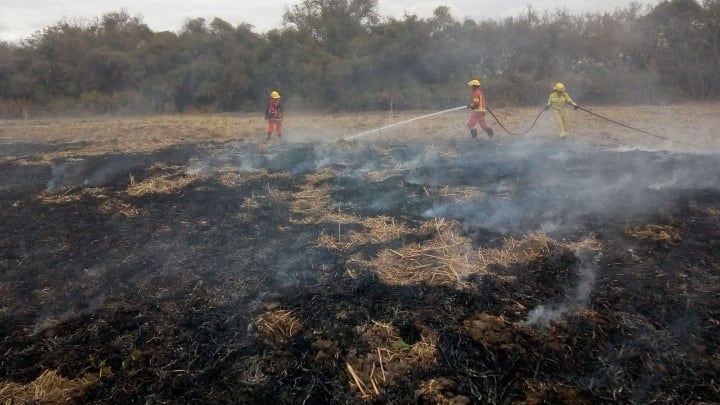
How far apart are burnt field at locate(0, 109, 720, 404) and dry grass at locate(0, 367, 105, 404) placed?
14 millimetres

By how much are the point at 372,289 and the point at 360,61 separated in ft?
65.2

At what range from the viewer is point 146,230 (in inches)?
258

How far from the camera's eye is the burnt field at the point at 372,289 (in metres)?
3.35

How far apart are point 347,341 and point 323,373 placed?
416mm

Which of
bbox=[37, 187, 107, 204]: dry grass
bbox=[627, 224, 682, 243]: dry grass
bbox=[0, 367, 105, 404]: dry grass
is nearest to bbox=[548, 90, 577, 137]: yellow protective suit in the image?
bbox=[627, 224, 682, 243]: dry grass

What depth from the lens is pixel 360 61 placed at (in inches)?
896

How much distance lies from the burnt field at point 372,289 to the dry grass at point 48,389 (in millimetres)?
14

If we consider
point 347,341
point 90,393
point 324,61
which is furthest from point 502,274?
point 324,61

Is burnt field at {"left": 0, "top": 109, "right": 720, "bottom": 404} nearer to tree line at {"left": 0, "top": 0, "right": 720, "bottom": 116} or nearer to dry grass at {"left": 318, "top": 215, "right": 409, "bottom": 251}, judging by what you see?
dry grass at {"left": 318, "top": 215, "right": 409, "bottom": 251}

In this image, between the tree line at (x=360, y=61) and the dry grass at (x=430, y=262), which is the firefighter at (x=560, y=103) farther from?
the tree line at (x=360, y=61)

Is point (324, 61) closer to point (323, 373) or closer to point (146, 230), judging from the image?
point (146, 230)

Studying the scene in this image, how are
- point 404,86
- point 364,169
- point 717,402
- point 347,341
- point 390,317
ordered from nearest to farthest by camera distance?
point 717,402, point 347,341, point 390,317, point 364,169, point 404,86

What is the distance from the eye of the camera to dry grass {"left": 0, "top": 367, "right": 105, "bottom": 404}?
3.28m

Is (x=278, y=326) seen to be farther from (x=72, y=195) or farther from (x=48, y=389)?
(x=72, y=195)
